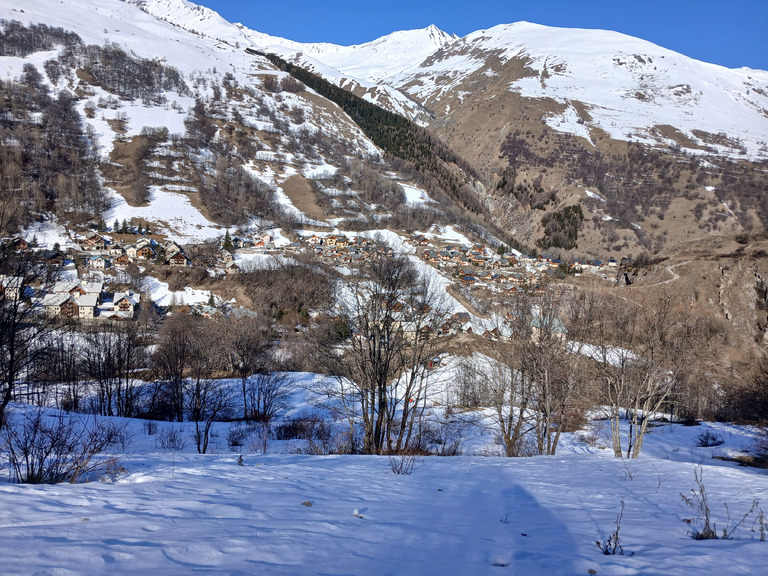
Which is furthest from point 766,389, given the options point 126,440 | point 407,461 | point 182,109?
point 182,109

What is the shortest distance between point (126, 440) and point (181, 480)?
9.05 meters

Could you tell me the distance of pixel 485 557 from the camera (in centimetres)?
325

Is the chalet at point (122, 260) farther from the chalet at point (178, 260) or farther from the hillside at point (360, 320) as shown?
the chalet at point (178, 260)

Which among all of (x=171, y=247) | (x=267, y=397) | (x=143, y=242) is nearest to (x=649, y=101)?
(x=171, y=247)

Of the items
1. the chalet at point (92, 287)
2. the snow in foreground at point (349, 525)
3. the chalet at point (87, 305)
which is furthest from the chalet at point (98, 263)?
the snow in foreground at point (349, 525)

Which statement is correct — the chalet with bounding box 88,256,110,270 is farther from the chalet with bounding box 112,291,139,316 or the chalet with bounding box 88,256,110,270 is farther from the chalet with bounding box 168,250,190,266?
the chalet with bounding box 112,291,139,316

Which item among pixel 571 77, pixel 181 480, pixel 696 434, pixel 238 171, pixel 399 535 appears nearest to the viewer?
pixel 399 535

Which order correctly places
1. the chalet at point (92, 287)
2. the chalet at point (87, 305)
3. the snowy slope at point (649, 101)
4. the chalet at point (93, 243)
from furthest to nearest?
1. the snowy slope at point (649, 101)
2. the chalet at point (93, 243)
3. the chalet at point (92, 287)
4. the chalet at point (87, 305)

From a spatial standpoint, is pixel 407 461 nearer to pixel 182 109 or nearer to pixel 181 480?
pixel 181 480

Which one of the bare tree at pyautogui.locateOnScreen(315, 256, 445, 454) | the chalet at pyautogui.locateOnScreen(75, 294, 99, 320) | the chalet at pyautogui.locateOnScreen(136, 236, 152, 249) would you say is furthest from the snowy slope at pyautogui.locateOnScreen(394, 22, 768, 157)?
the bare tree at pyautogui.locateOnScreen(315, 256, 445, 454)

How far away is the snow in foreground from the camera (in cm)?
267

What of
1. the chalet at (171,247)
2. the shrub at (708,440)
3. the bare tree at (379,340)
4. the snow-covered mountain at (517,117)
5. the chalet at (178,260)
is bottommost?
the shrub at (708,440)

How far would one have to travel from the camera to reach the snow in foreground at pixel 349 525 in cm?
267

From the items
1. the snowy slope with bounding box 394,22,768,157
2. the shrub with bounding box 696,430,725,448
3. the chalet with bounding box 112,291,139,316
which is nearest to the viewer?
the shrub with bounding box 696,430,725,448
